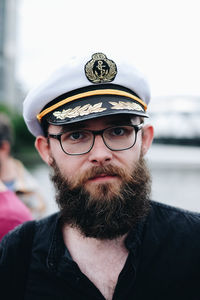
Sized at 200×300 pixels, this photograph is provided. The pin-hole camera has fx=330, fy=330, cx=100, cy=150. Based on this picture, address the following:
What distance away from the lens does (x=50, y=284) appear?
1.57 meters

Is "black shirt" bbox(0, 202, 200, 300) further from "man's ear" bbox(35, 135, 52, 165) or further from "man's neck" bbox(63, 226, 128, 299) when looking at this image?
"man's ear" bbox(35, 135, 52, 165)

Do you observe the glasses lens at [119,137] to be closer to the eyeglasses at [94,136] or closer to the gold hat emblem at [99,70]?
the eyeglasses at [94,136]

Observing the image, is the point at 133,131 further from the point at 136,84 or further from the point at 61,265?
the point at 61,265

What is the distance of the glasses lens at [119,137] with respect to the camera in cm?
158

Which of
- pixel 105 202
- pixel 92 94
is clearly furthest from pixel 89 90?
pixel 105 202

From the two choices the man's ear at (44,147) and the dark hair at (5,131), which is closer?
the man's ear at (44,147)

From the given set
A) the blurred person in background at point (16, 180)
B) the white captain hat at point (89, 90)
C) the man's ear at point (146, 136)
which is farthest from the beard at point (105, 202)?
the blurred person in background at point (16, 180)

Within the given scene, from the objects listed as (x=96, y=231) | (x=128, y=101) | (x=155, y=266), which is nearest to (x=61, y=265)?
(x=96, y=231)

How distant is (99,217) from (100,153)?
1.04 feet

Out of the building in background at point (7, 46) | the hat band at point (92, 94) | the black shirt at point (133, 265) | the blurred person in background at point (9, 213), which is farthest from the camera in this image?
the building in background at point (7, 46)

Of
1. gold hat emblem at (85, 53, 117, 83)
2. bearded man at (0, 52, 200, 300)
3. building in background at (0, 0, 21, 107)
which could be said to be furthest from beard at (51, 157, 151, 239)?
building in background at (0, 0, 21, 107)

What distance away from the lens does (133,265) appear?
60.6 inches

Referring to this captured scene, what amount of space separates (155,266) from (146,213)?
28 centimetres

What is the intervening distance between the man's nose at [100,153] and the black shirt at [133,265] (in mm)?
428
